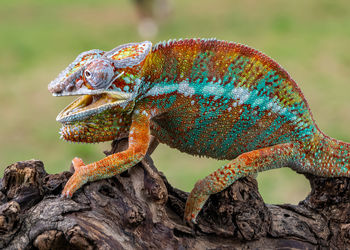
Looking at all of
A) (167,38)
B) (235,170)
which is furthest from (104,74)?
(167,38)

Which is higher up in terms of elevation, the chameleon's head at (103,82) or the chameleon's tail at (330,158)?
the chameleon's tail at (330,158)

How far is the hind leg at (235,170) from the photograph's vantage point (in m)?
2.45

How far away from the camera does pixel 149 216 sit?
227 cm

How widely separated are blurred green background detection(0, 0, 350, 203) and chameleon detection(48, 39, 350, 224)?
143 inches

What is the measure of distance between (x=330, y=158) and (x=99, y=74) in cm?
121

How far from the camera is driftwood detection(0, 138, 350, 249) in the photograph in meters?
2.06

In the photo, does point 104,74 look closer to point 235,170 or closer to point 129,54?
point 129,54

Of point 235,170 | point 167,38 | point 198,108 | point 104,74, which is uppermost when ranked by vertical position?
point 167,38

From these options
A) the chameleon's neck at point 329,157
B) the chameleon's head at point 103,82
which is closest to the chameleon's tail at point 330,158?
the chameleon's neck at point 329,157

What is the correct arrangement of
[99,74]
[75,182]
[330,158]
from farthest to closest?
[330,158] → [99,74] → [75,182]

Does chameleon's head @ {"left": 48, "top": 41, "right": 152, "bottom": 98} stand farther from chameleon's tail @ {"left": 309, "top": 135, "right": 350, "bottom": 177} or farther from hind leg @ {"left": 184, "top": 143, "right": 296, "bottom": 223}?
chameleon's tail @ {"left": 309, "top": 135, "right": 350, "bottom": 177}

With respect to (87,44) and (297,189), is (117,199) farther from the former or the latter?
(87,44)

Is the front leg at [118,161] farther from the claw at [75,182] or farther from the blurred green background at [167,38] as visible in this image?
the blurred green background at [167,38]

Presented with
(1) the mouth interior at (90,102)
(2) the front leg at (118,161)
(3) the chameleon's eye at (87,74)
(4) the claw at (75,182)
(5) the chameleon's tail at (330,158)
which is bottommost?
(4) the claw at (75,182)
